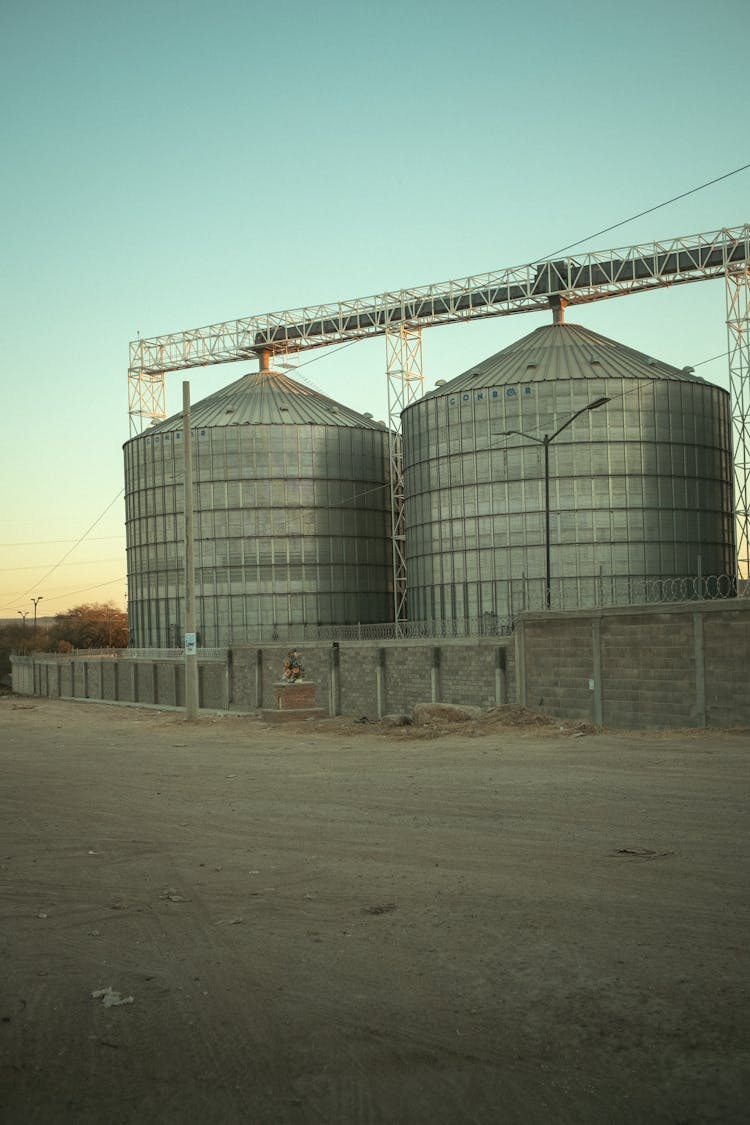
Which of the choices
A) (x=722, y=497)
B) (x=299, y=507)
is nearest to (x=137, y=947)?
(x=722, y=497)

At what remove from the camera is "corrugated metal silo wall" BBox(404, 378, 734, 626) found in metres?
46.6

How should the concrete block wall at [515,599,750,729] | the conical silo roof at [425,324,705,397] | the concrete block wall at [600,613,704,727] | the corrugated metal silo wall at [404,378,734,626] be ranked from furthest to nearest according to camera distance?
1. the conical silo roof at [425,324,705,397]
2. the corrugated metal silo wall at [404,378,734,626]
3. the concrete block wall at [600,613,704,727]
4. the concrete block wall at [515,599,750,729]

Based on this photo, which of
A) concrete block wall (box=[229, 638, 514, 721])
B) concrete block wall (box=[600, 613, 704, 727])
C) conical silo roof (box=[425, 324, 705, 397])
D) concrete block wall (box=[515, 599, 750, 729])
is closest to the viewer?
concrete block wall (box=[515, 599, 750, 729])

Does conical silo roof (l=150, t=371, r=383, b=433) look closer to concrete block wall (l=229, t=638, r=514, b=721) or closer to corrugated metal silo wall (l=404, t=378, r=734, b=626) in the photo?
corrugated metal silo wall (l=404, t=378, r=734, b=626)

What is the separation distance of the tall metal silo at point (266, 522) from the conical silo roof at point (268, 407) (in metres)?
0.12

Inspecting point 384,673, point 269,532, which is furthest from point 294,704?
point 269,532

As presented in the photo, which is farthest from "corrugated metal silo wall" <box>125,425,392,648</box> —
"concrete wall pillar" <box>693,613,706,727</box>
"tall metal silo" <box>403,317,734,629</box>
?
"concrete wall pillar" <box>693,613,706,727</box>

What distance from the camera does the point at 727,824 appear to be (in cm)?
1079

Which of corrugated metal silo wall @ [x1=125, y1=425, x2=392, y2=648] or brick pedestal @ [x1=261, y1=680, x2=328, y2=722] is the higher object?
corrugated metal silo wall @ [x1=125, y1=425, x2=392, y2=648]

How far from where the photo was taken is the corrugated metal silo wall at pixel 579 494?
4656cm

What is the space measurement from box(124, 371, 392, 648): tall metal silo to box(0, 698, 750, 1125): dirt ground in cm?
4557

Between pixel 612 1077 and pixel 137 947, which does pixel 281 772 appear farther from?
pixel 612 1077

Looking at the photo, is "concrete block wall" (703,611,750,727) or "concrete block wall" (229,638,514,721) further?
"concrete block wall" (229,638,514,721)

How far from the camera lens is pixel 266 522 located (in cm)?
5981
